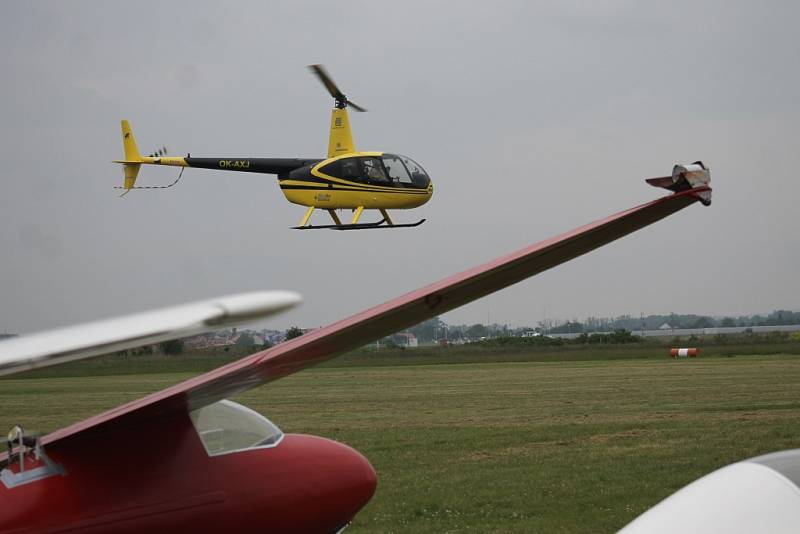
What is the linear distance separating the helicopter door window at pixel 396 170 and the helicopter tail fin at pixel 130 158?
34.1ft

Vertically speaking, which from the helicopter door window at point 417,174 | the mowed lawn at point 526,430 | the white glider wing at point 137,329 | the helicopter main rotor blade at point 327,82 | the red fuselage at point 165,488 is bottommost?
the mowed lawn at point 526,430

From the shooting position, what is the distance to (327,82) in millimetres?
26797

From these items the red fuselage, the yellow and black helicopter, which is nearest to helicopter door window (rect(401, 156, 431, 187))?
the yellow and black helicopter

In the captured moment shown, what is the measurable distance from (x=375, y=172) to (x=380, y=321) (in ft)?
72.1

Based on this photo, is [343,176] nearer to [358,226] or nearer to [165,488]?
[358,226]

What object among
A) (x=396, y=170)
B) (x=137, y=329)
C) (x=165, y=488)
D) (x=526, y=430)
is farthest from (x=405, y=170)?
(x=137, y=329)

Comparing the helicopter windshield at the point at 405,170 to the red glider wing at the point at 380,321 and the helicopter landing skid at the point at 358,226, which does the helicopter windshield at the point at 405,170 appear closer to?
the helicopter landing skid at the point at 358,226

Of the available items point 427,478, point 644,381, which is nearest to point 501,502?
point 427,478

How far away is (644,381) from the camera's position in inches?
1288

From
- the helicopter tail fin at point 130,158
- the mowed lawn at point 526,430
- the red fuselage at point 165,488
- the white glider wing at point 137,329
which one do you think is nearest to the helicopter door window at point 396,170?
the mowed lawn at point 526,430

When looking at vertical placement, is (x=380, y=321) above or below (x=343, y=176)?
below

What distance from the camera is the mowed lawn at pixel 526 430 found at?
10.8 metres

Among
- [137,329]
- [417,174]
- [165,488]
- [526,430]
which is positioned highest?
[417,174]

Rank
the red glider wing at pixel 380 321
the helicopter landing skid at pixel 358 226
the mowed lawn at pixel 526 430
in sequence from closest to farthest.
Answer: the red glider wing at pixel 380 321, the mowed lawn at pixel 526 430, the helicopter landing skid at pixel 358 226
